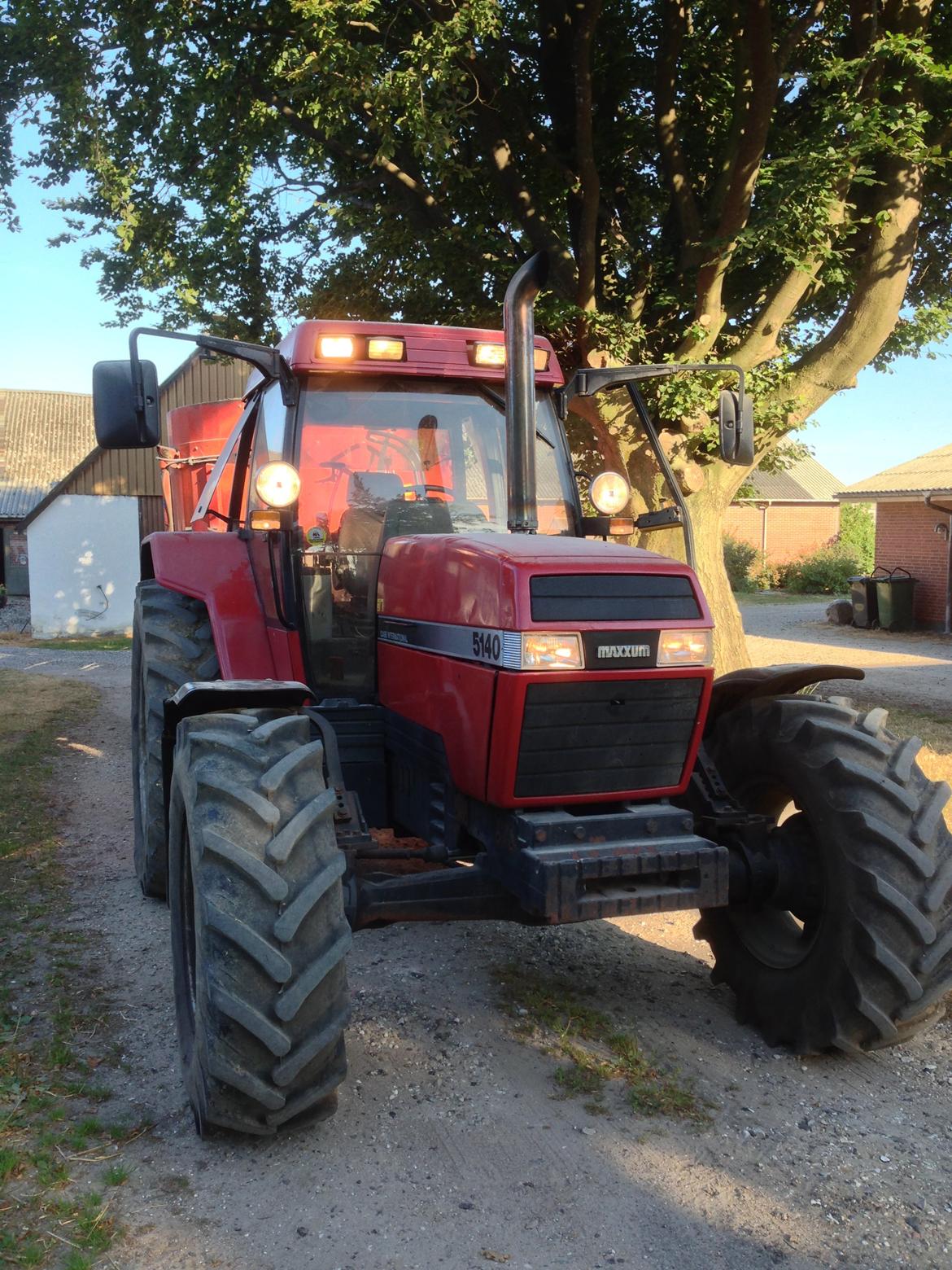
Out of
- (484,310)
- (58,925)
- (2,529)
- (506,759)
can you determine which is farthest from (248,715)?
(2,529)

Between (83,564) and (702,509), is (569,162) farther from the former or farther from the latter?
(83,564)

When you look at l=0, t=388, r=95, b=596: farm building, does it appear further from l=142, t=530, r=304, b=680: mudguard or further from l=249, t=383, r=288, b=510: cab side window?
Result: l=249, t=383, r=288, b=510: cab side window

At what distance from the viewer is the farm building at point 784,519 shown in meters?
43.7

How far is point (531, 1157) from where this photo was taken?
3221 millimetres

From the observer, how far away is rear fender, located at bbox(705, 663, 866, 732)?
4.26 meters

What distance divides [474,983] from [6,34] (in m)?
9.95

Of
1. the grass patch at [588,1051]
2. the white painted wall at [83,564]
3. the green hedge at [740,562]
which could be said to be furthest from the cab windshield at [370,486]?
the green hedge at [740,562]

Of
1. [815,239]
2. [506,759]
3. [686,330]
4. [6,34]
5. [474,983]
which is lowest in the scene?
[474,983]

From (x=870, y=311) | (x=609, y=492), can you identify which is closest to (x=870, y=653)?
(x=870, y=311)

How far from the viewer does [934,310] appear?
11969mm

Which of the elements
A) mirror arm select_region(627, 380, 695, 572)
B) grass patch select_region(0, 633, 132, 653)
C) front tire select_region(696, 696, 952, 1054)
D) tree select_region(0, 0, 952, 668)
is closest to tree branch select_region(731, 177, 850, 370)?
tree select_region(0, 0, 952, 668)

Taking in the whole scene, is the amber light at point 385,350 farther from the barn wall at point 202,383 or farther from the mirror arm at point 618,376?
the barn wall at point 202,383

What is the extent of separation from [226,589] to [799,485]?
45738 mm

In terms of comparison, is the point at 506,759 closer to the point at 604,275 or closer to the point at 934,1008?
the point at 934,1008
